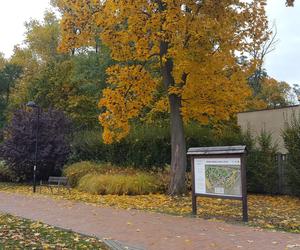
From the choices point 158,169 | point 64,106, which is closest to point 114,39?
point 158,169

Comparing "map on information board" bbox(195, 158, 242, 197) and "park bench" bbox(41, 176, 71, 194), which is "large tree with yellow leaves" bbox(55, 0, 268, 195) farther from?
"map on information board" bbox(195, 158, 242, 197)

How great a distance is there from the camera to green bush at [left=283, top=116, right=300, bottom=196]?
58.4ft

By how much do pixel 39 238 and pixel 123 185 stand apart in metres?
9.88

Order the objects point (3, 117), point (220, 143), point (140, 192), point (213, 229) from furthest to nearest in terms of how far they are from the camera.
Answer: point (3, 117)
point (220, 143)
point (140, 192)
point (213, 229)

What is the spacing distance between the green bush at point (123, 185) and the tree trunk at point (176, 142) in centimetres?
113

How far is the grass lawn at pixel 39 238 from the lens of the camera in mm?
8930

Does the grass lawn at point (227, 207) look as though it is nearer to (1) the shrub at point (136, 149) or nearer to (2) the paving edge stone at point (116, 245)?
(2) the paving edge stone at point (116, 245)

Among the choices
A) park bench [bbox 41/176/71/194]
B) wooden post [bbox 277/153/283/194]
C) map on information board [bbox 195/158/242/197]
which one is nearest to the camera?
map on information board [bbox 195/158/242/197]

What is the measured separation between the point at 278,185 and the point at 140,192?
5.77 metres

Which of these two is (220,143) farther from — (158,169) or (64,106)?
(64,106)

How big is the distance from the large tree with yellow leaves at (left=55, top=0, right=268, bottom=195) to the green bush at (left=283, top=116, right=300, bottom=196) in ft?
7.86

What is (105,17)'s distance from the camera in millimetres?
18359

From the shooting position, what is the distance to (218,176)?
12766mm

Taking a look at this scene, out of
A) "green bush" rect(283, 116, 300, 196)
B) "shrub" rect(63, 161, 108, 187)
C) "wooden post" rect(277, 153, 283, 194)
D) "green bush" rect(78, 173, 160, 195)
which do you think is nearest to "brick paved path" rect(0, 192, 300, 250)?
"green bush" rect(78, 173, 160, 195)
